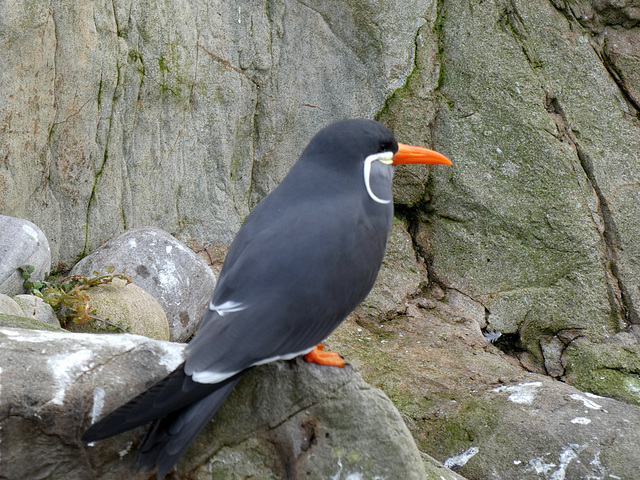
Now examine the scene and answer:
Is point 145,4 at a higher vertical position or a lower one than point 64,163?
higher

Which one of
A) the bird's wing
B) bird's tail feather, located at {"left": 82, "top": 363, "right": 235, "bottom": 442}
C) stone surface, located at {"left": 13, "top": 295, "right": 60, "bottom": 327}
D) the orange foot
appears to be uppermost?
the bird's wing

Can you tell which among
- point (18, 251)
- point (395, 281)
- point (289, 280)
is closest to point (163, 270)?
point (18, 251)

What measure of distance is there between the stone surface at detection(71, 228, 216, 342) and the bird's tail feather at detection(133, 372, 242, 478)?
264 centimetres

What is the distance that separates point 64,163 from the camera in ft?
14.2

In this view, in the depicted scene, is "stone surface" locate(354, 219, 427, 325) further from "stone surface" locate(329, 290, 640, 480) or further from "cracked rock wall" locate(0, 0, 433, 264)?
"cracked rock wall" locate(0, 0, 433, 264)

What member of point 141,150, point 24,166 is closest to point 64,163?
point 24,166

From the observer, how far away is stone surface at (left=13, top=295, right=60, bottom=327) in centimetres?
355

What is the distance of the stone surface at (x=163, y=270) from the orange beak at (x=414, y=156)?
2425 mm

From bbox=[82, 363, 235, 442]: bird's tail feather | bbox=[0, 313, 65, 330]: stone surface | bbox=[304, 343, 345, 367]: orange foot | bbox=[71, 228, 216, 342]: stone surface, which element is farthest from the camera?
bbox=[71, 228, 216, 342]: stone surface

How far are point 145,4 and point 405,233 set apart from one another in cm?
257

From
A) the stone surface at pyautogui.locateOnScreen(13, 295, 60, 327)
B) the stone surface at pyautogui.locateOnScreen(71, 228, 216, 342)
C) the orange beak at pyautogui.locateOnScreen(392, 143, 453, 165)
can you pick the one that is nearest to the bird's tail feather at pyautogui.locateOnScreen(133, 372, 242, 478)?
the orange beak at pyautogui.locateOnScreen(392, 143, 453, 165)

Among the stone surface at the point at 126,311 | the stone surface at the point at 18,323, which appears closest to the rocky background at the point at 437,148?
the stone surface at the point at 126,311

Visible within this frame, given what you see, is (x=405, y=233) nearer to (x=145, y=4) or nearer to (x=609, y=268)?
(x=609, y=268)

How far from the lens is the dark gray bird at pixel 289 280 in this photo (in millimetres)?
1734
